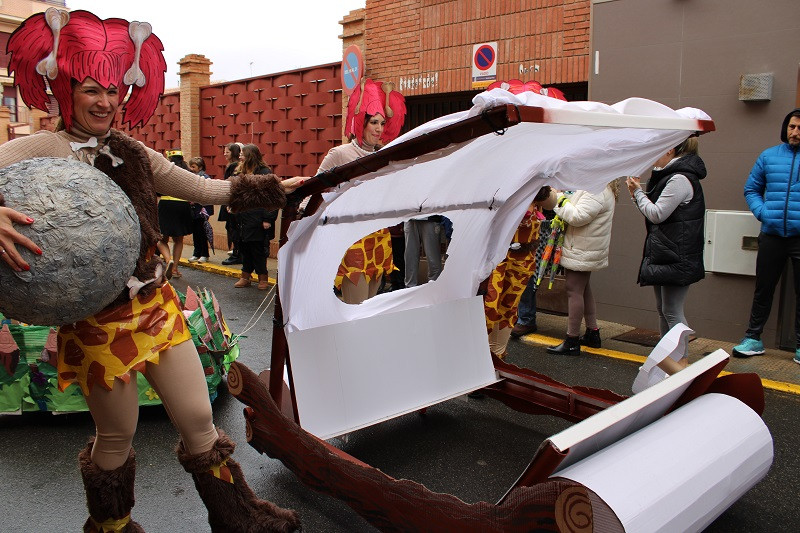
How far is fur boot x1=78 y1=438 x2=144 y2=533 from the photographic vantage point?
248 centimetres

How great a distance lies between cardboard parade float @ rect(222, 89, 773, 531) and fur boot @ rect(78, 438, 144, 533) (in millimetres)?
690

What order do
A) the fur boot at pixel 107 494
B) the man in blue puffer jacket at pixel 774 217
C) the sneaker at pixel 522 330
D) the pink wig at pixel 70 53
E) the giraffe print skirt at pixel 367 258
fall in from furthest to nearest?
the sneaker at pixel 522 330
the man in blue puffer jacket at pixel 774 217
the giraffe print skirt at pixel 367 258
the fur boot at pixel 107 494
the pink wig at pixel 70 53

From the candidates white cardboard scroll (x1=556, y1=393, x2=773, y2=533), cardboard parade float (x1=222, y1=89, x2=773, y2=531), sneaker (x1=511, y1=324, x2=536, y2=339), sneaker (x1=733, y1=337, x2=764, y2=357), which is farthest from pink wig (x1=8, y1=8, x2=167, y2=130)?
sneaker (x1=733, y1=337, x2=764, y2=357)

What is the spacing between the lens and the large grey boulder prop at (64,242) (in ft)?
6.58

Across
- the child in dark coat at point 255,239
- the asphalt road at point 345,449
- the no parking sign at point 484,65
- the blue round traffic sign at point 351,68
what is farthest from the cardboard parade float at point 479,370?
the blue round traffic sign at point 351,68

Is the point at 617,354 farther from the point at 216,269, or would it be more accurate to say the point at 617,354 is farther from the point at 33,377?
the point at 216,269

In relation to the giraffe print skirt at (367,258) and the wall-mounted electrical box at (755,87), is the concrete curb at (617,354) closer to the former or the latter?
the giraffe print skirt at (367,258)

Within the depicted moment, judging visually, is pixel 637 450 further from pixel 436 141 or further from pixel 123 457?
pixel 123 457

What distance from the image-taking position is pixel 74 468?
3506mm

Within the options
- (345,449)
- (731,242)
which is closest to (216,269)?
(345,449)

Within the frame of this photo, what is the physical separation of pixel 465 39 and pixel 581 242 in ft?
12.2

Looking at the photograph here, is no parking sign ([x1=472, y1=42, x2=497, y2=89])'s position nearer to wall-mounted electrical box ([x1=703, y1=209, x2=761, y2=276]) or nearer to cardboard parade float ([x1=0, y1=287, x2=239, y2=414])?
wall-mounted electrical box ([x1=703, y1=209, x2=761, y2=276])

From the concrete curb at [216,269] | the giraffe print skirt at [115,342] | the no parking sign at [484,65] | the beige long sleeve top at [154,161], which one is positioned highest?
the no parking sign at [484,65]

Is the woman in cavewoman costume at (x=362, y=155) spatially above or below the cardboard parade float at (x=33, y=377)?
above
